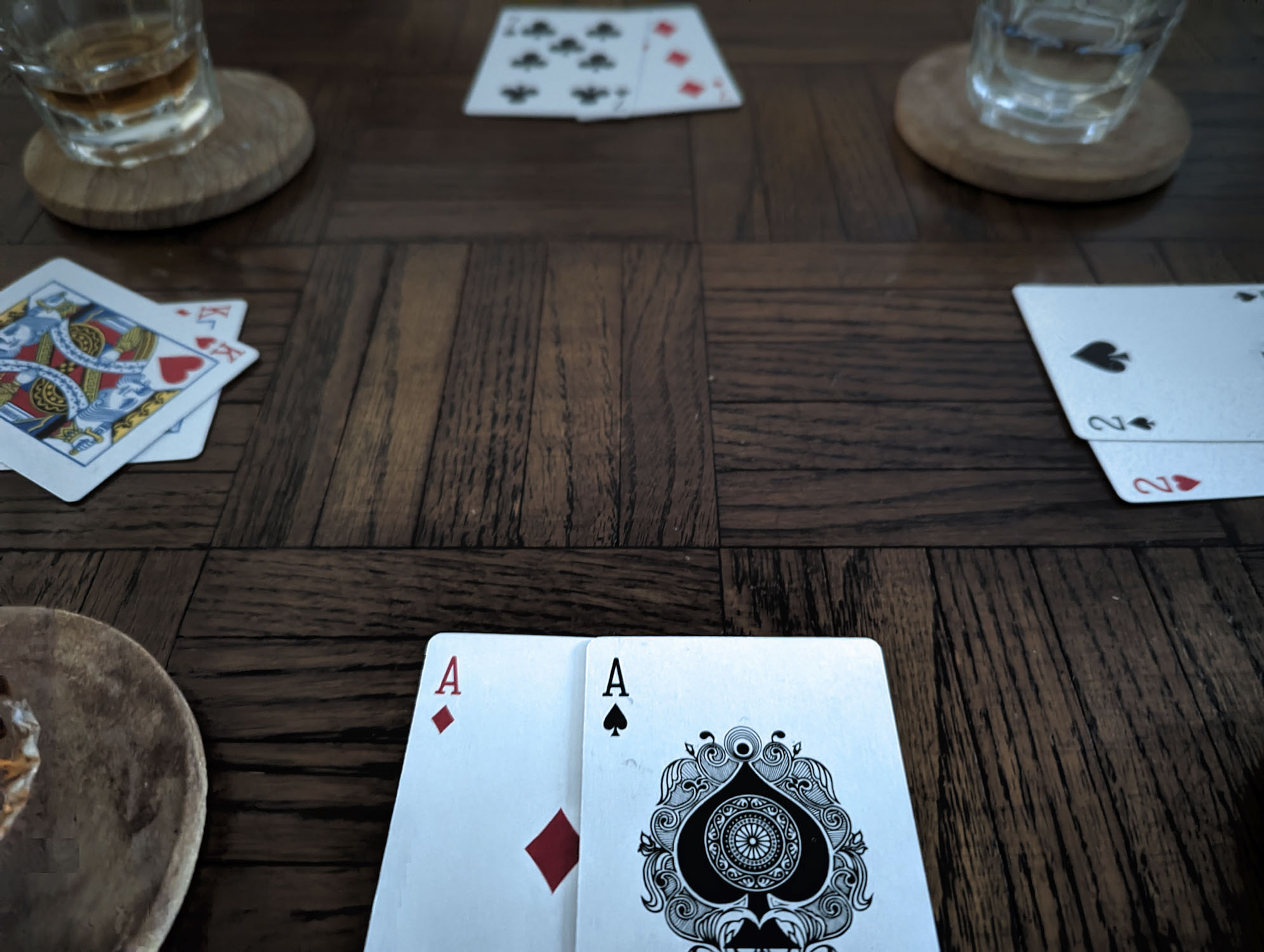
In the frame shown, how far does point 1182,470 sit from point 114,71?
111cm

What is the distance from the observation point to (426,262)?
0.91 metres

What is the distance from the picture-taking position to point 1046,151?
3.23 ft

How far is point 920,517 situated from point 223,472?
→ 578 mm

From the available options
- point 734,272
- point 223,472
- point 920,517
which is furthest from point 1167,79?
point 223,472

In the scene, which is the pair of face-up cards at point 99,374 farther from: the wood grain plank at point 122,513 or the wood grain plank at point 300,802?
the wood grain plank at point 300,802

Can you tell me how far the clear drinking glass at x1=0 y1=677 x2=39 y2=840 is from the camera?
0.50 meters

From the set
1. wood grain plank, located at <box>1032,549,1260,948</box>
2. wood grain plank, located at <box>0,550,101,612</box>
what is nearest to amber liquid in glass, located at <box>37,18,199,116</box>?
wood grain plank, located at <box>0,550,101,612</box>

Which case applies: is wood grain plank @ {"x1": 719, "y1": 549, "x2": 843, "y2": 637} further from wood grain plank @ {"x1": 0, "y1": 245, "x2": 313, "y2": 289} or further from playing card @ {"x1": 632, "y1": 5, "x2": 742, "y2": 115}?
playing card @ {"x1": 632, "y1": 5, "x2": 742, "y2": 115}

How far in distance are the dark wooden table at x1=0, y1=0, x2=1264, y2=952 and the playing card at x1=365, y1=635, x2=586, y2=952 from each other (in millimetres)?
21

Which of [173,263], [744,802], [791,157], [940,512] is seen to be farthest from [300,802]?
[791,157]

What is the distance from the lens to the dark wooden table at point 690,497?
1.76 ft

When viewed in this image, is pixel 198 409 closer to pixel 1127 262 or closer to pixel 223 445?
pixel 223 445

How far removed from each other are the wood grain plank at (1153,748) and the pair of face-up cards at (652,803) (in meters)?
0.14

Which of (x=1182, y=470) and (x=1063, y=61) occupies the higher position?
(x=1063, y=61)
